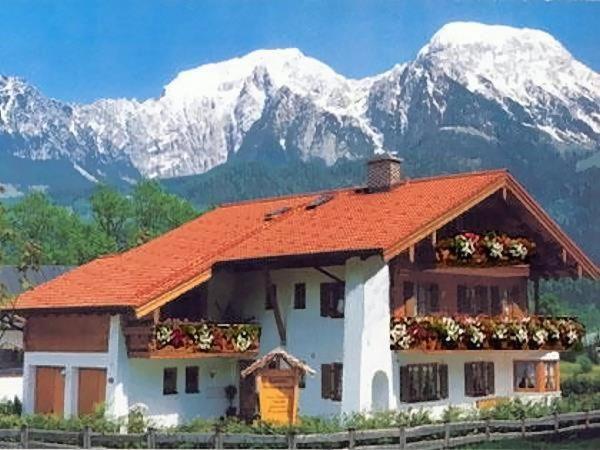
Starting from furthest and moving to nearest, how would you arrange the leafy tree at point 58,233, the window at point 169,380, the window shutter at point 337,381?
the leafy tree at point 58,233
the window at point 169,380
the window shutter at point 337,381

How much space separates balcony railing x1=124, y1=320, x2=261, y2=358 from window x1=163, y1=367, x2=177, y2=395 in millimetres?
707

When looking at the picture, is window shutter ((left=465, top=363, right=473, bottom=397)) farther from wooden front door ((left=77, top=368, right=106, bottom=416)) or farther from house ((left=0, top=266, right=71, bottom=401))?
house ((left=0, top=266, right=71, bottom=401))

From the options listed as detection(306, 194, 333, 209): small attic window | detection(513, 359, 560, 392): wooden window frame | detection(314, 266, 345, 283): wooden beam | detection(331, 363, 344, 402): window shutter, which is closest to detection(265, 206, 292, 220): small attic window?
detection(306, 194, 333, 209): small attic window

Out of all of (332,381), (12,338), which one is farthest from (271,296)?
(12,338)

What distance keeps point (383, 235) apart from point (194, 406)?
12.2 feet

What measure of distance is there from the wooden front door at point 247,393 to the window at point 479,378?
9.74 ft

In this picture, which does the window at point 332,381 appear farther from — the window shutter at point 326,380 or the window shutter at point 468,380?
the window shutter at point 468,380

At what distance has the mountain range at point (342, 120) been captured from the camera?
10.4 meters

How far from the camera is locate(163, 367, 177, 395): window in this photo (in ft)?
45.7

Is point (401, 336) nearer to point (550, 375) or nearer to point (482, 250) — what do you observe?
point (482, 250)

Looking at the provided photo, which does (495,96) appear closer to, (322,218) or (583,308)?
(322,218)

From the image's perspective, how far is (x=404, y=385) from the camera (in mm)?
13602

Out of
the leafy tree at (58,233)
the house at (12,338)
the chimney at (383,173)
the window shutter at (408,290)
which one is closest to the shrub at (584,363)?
the window shutter at (408,290)

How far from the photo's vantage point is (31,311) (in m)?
14.3
